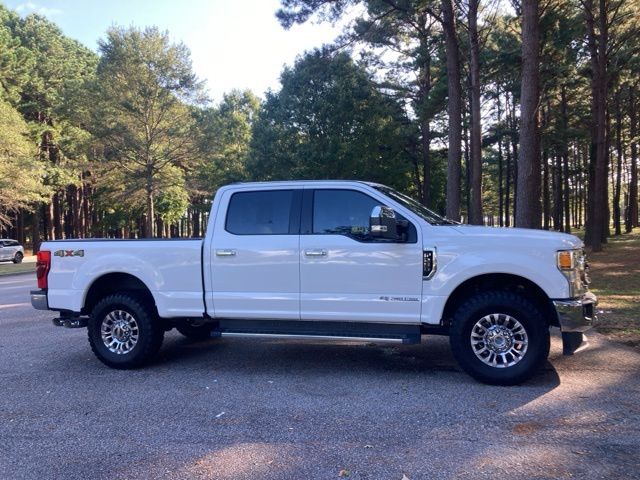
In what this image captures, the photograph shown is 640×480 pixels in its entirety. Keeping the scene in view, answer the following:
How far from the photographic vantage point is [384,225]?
561 cm

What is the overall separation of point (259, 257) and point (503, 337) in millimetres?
2765

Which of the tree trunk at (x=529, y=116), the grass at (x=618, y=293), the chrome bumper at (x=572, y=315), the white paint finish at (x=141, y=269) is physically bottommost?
the grass at (x=618, y=293)

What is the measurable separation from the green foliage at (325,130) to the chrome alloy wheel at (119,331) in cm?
2284

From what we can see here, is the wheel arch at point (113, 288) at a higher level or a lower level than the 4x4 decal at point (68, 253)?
lower

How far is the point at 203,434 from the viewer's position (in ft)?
14.6

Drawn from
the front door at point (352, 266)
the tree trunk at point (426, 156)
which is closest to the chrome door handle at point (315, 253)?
the front door at point (352, 266)

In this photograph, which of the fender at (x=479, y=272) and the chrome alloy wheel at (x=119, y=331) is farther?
the chrome alloy wheel at (x=119, y=331)

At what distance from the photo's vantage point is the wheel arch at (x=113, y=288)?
22.2ft

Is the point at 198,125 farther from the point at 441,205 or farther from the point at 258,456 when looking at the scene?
the point at 258,456

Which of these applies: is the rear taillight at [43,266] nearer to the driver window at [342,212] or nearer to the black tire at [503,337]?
the driver window at [342,212]

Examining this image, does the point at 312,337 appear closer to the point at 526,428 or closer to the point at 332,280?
the point at 332,280

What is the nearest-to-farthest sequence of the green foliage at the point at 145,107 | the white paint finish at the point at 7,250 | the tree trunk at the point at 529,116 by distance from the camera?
the tree trunk at the point at 529,116, the white paint finish at the point at 7,250, the green foliage at the point at 145,107

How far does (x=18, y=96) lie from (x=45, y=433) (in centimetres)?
4106

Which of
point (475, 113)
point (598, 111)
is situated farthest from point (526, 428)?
point (598, 111)
